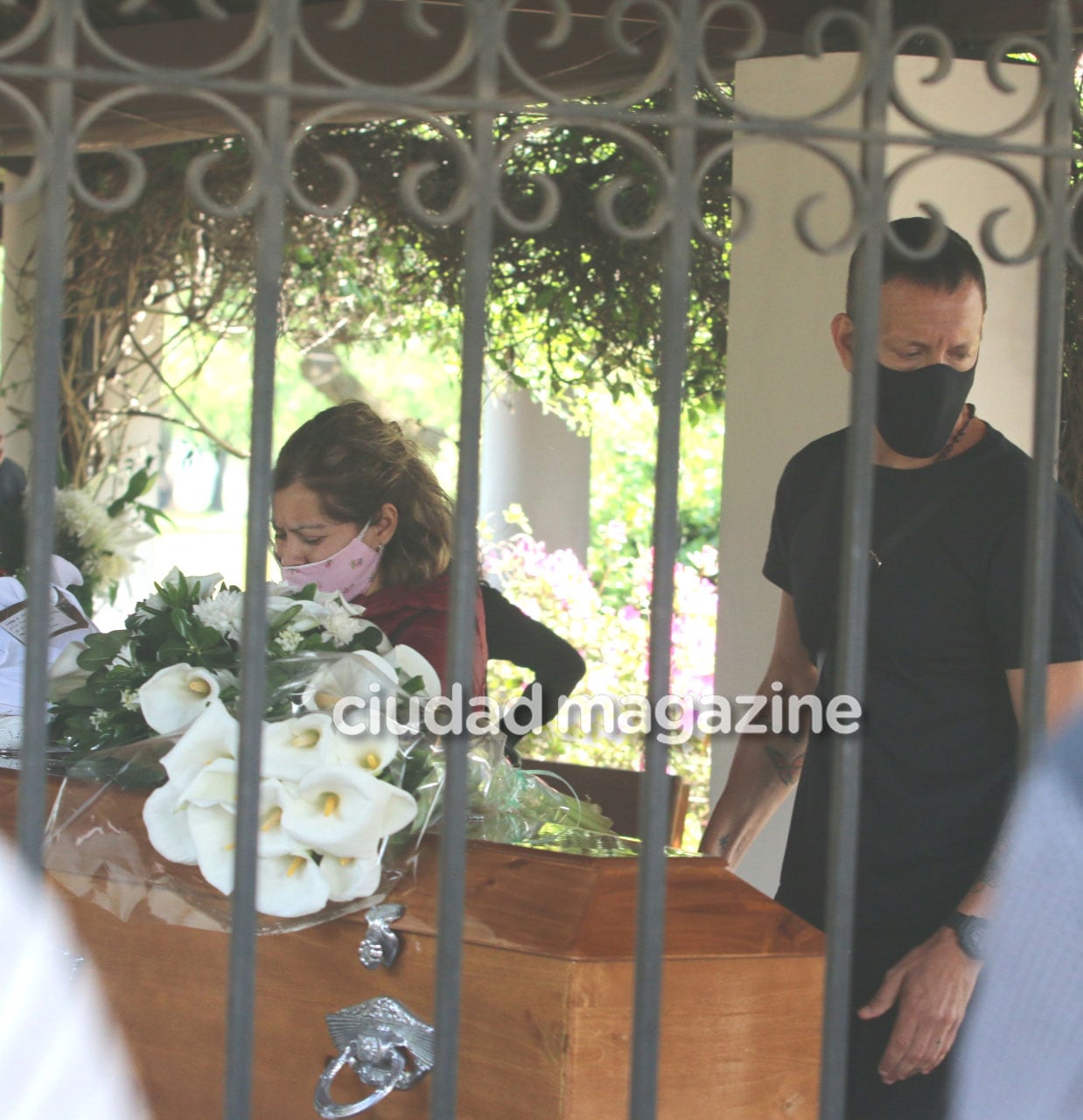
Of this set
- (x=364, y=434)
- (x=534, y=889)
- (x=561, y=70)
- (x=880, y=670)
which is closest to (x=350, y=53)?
(x=561, y=70)

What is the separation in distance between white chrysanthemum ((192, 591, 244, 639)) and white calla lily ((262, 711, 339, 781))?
0.78 ft

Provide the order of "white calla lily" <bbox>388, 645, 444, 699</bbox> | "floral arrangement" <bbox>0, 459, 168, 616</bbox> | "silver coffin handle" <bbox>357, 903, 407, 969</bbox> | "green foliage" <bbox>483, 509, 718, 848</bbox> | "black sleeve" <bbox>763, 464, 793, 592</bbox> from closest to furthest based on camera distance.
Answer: "silver coffin handle" <bbox>357, 903, 407, 969</bbox>, "white calla lily" <bbox>388, 645, 444, 699</bbox>, "black sleeve" <bbox>763, 464, 793, 592</bbox>, "floral arrangement" <bbox>0, 459, 168, 616</bbox>, "green foliage" <bbox>483, 509, 718, 848</bbox>

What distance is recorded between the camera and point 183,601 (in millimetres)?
1553

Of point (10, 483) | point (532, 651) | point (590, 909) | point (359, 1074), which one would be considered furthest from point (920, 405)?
point (10, 483)

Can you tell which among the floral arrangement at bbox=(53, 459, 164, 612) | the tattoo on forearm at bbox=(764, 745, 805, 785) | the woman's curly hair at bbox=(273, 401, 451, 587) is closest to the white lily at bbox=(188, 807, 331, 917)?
the tattoo on forearm at bbox=(764, 745, 805, 785)

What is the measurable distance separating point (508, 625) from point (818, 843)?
1205 mm

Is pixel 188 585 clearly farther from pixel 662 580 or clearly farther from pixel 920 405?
pixel 920 405

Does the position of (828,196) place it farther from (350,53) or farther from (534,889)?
(534,889)

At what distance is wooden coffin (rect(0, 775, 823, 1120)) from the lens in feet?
4.03

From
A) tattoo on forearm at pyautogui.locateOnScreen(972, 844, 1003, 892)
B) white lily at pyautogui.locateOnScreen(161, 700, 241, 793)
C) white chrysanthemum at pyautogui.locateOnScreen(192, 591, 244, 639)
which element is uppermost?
white chrysanthemum at pyautogui.locateOnScreen(192, 591, 244, 639)

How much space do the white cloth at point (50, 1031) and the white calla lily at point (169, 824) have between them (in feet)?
0.38

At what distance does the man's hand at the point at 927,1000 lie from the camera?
4.93 feet

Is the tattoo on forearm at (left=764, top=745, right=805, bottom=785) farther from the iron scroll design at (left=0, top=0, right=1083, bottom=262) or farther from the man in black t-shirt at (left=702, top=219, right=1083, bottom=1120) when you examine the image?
the iron scroll design at (left=0, top=0, right=1083, bottom=262)

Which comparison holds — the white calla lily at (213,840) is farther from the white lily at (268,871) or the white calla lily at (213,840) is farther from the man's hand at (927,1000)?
the man's hand at (927,1000)
